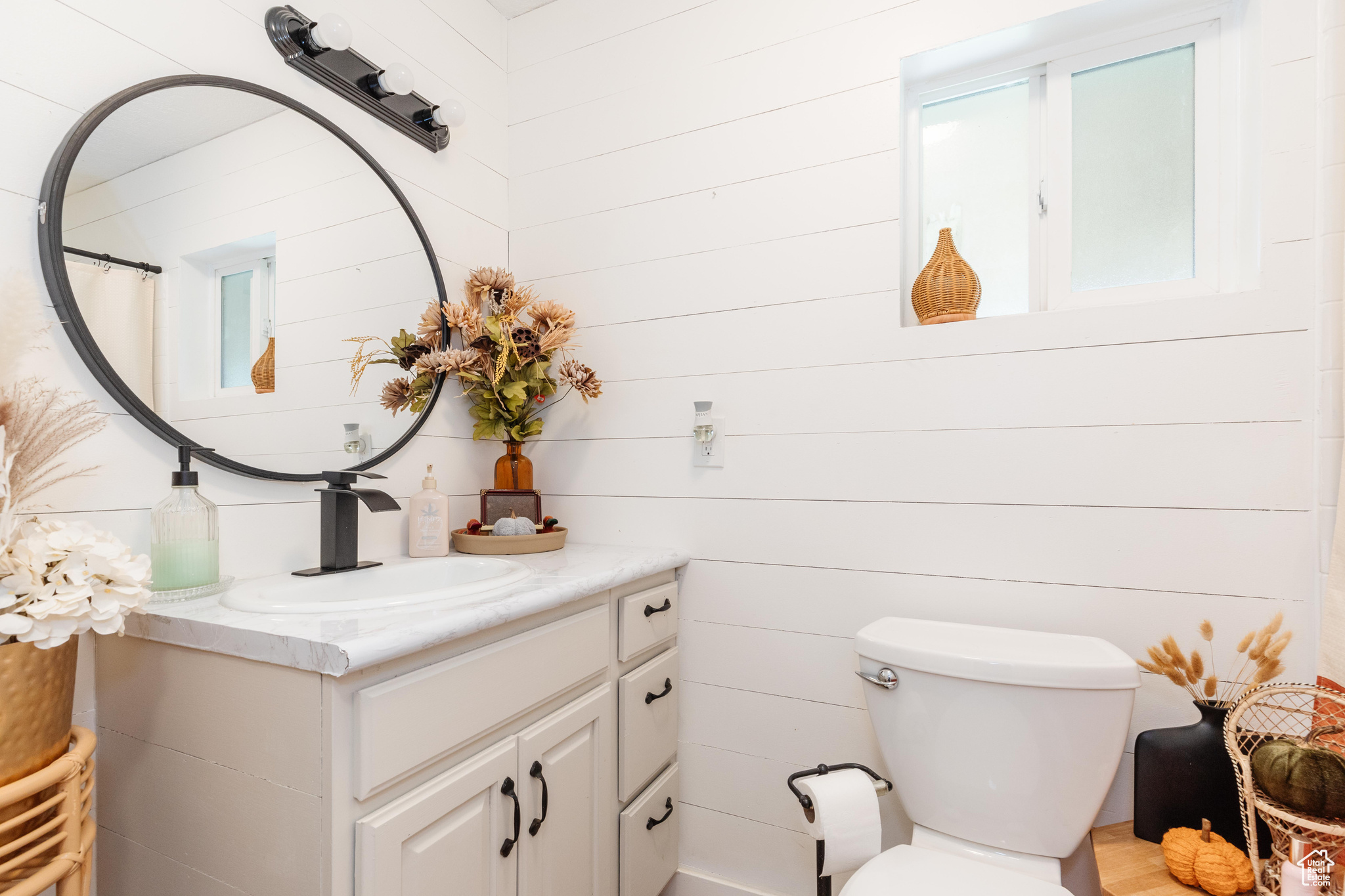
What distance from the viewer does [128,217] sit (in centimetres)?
102

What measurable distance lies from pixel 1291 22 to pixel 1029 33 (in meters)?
0.41

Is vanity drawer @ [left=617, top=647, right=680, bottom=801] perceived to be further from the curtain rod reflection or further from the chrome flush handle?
the curtain rod reflection

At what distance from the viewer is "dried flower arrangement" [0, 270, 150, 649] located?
2.21 ft

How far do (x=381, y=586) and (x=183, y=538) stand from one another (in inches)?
13.1

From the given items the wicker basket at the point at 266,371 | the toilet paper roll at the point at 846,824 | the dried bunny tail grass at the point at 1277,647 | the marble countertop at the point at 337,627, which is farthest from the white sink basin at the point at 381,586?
the dried bunny tail grass at the point at 1277,647

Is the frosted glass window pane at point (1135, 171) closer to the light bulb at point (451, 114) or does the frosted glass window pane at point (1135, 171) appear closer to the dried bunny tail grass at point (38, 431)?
the light bulb at point (451, 114)

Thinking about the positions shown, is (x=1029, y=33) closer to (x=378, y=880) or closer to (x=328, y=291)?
(x=328, y=291)

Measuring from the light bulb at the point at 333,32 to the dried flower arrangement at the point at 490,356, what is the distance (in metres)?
Answer: 0.52

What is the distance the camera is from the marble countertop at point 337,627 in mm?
743

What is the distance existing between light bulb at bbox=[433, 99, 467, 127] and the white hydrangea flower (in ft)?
3.87

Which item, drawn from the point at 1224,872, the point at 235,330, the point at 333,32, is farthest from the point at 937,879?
the point at 333,32

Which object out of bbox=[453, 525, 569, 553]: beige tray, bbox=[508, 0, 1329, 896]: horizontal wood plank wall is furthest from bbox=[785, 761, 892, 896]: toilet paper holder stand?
bbox=[453, 525, 569, 553]: beige tray

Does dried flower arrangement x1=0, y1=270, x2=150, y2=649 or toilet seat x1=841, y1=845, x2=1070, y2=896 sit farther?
toilet seat x1=841, y1=845, x2=1070, y2=896

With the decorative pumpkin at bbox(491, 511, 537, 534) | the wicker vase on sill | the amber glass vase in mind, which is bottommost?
the decorative pumpkin at bbox(491, 511, 537, 534)
